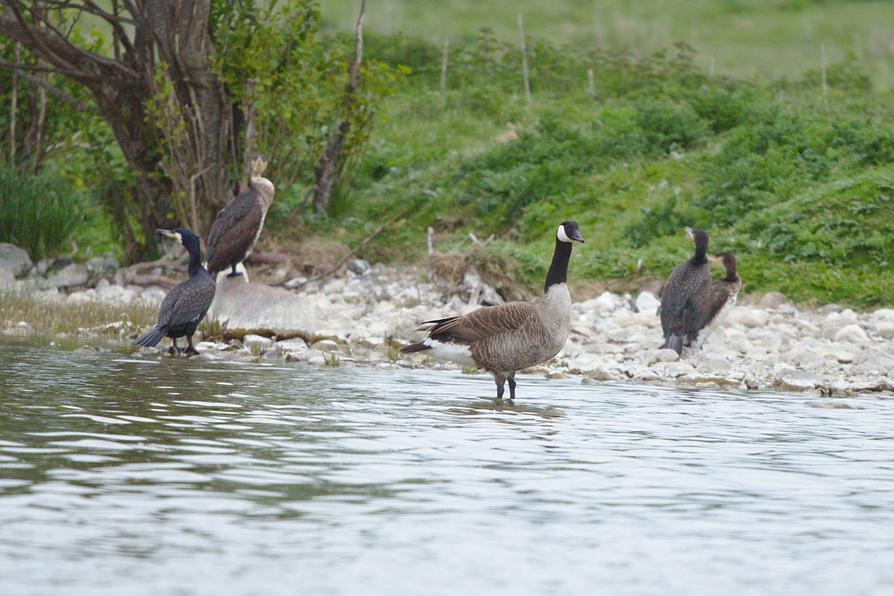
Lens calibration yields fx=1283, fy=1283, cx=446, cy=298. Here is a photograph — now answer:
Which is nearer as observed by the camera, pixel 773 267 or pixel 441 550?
pixel 441 550

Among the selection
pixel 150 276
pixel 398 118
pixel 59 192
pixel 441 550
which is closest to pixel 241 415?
pixel 441 550

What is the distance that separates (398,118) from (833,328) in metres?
14.9

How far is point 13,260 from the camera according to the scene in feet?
61.9

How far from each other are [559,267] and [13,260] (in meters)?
10.9

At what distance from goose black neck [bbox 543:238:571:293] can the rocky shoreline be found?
1.44 meters

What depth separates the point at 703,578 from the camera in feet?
16.5

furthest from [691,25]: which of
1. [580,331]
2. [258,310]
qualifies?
[258,310]

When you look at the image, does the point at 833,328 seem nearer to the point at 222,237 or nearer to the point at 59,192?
the point at 222,237

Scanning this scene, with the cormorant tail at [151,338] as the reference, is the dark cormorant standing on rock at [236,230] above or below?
above

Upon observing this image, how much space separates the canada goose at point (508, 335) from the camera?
10250mm

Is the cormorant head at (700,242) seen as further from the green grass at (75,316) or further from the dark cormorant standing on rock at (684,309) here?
the green grass at (75,316)

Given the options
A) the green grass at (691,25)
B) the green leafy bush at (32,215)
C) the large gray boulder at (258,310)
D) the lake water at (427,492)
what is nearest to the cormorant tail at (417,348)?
the lake water at (427,492)

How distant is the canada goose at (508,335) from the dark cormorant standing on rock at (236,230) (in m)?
5.36

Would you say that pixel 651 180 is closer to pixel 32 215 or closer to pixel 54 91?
pixel 54 91
